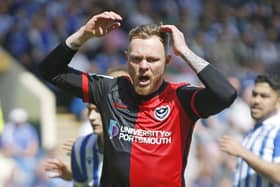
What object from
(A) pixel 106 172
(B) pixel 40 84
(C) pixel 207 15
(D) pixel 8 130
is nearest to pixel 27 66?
(B) pixel 40 84

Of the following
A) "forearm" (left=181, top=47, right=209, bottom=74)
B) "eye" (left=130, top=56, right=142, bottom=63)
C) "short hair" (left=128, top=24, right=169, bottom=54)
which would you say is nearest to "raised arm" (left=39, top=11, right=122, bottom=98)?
"short hair" (left=128, top=24, right=169, bottom=54)

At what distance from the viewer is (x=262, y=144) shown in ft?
22.8

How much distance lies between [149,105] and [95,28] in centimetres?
50

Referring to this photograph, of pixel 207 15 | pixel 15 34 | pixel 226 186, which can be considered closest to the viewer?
pixel 226 186

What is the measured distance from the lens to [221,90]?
483 cm

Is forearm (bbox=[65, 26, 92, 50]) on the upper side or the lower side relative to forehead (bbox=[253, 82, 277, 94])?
upper

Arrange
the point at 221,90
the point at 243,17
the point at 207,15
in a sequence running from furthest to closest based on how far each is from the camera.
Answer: the point at 243,17 → the point at 207,15 → the point at 221,90

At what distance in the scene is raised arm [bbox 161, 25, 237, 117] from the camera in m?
4.83

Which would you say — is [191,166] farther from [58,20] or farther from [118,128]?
[118,128]

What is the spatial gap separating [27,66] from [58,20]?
2.71ft

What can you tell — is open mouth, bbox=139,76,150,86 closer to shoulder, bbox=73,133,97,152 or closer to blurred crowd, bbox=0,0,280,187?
shoulder, bbox=73,133,97,152

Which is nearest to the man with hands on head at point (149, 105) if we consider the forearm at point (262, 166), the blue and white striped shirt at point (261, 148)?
the forearm at point (262, 166)

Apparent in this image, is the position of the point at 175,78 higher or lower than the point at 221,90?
lower

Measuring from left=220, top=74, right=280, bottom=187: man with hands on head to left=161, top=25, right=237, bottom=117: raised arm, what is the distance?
1.50 m
